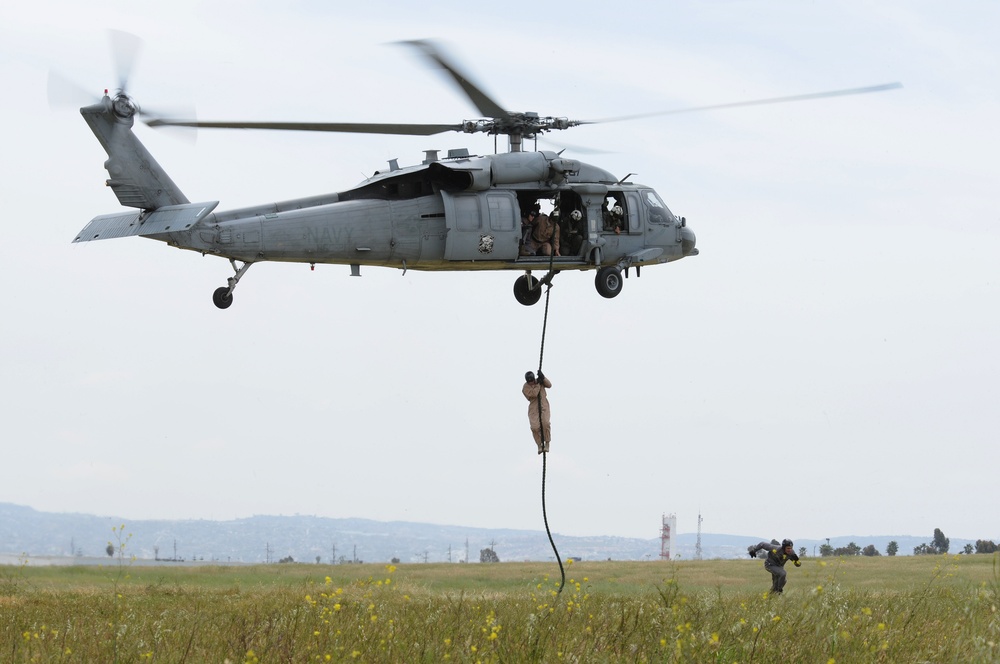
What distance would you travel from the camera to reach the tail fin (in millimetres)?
21703

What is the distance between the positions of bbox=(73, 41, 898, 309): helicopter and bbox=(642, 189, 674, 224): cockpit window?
0.09 feet

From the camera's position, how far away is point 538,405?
585 inches

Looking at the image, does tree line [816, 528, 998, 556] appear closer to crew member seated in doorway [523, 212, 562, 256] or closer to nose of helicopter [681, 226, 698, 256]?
nose of helicopter [681, 226, 698, 256]

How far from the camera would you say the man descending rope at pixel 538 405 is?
1475 centimetres

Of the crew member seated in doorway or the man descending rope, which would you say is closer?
the man descending rope

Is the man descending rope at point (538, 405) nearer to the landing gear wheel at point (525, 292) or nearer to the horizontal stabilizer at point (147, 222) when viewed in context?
the horizontal stabilizer at point (147, 222)

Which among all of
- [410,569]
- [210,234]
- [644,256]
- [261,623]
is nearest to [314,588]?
[210,234]

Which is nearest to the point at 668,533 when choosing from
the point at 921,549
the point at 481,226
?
the point at 921,549

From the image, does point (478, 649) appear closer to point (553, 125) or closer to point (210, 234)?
point (210, 234)

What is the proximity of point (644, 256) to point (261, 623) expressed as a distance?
14829mm

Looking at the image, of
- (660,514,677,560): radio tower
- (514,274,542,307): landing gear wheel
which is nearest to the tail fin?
(514,274,542,307): landing gear wheel

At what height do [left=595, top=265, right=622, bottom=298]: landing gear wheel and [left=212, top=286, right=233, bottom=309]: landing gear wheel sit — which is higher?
[left=595, top=265, right=622, bottom=298]: landing gear wheel

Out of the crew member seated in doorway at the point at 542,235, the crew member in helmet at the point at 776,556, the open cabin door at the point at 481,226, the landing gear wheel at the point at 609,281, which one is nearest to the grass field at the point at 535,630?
the crew member in helmet at the point at 776,556

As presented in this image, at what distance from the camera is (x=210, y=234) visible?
824 inches
